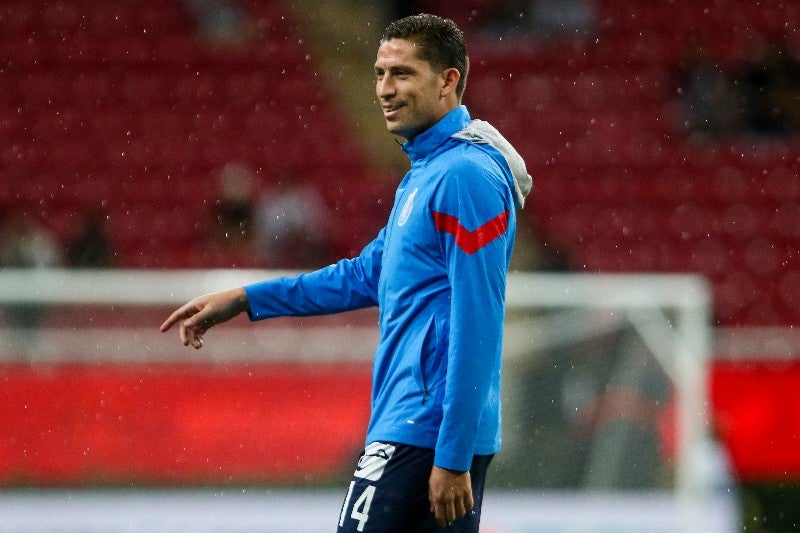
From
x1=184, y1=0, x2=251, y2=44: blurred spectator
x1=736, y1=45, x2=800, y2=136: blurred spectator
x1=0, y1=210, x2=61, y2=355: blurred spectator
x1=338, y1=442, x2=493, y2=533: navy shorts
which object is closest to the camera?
x1=338, y1=442, x2=493, y2=533: navy shorts

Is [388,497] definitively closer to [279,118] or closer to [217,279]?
[217,279]

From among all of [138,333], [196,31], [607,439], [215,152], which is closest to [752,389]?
[607,439]

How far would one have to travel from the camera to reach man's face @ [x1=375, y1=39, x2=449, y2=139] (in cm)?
293

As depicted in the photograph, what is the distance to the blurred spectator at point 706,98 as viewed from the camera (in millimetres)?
10914

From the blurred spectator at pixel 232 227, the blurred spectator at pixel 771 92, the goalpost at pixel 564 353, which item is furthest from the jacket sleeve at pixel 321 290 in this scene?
the blurred spectator at pixel 771 92

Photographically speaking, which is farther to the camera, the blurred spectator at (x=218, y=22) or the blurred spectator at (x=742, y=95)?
the blurred spectator at (x=218, y=22)

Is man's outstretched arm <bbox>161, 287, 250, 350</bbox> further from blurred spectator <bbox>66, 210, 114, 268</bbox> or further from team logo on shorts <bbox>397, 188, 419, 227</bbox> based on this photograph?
blurred spectator <bbox>66, 210, 114, 268</bbox>

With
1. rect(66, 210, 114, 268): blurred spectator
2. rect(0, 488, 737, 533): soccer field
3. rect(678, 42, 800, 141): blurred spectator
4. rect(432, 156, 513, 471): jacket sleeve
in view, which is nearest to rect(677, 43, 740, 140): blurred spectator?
rect(678, 42, 800, 141): blurred spectator

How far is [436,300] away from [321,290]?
510mm

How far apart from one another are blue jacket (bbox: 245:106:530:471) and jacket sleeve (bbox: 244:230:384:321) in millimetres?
198

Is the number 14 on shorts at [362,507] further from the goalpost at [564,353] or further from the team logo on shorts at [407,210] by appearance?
the goalpost at [564,353]

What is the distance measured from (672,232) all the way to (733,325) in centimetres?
123

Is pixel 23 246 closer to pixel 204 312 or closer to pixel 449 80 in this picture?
pixel 204 312

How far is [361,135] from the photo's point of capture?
39.3 ft
